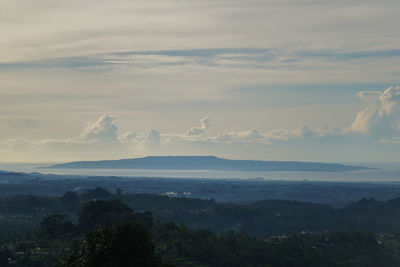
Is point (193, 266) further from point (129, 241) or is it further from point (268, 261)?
point (129, 241)

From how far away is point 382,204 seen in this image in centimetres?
16112

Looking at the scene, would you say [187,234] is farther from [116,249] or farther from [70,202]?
[70,202]

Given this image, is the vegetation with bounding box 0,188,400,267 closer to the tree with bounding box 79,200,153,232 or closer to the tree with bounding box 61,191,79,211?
the tree with bounding box 79,200,153,232

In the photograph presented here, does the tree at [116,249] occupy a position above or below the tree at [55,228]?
above

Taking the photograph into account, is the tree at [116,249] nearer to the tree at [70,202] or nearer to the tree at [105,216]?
the tree at [105,216]

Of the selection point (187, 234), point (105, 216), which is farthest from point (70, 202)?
point (187, 234)

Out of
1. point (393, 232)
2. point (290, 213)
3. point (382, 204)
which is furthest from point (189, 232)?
point (382, 204)

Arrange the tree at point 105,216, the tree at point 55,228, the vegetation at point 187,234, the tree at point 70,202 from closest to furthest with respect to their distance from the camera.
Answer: the vegetation at point 187,234
the tree at point 55,228
the tree at point 105,216
the tree at point 70,202

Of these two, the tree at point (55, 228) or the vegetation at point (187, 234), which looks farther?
the tree at point (55, 228)

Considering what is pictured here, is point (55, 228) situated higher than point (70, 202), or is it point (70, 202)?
point (70, 202)

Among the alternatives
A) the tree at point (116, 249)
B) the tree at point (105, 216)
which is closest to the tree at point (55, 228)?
the tree at point (105, 216)

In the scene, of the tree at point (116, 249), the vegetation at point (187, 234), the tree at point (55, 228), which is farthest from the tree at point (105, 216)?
the tree at point (116, 249)

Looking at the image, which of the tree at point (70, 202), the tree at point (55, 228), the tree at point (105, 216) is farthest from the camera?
the tree at point (70, 202)

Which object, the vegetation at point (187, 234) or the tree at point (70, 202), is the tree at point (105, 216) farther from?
the tree at point (70, 202)
